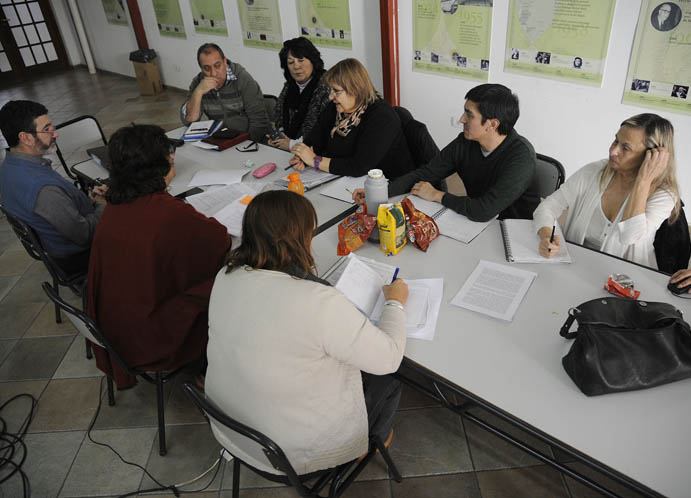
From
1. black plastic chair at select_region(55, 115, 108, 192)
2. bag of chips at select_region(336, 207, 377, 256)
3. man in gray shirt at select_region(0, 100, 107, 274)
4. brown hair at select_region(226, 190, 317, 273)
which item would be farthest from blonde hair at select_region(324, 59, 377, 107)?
black plastic chair at select_region(55, 115, 108, 192)

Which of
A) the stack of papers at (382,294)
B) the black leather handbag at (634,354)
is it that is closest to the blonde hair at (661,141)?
the black leather handbag at (634,354)

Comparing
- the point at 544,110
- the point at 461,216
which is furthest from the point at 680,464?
the point at 544,110

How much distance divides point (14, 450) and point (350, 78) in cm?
245

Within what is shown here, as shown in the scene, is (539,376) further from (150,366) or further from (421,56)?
(421,56)

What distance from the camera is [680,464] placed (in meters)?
1.13

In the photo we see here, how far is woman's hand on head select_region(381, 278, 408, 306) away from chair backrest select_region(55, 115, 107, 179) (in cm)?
269

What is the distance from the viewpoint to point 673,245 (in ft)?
6.23

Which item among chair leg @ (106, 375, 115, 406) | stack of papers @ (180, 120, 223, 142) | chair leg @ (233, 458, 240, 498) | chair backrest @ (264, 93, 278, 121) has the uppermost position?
chair backrest @ (264, 93, 278, 121)

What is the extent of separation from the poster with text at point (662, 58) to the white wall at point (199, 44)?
6.95ft

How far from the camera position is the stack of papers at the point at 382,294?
1578 millimetres

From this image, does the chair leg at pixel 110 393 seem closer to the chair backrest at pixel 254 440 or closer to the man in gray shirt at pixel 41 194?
the man in gray shirt at pixel 41 194

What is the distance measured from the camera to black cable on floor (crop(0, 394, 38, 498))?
6.89ft

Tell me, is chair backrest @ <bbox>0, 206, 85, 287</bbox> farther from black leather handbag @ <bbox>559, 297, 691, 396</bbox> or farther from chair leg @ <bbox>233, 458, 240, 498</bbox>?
black leather handbag @ <bbox>559, 297, 691, 396</bbox>

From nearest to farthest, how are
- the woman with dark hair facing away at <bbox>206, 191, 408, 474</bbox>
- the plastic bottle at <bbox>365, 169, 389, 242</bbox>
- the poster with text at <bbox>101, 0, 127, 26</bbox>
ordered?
the woman with dark hair facing away at <bbox>206, 191, 408, 474</bbox> → the plastic bottle at <bbox>365, 169, 389, 242</bbox> → the poster with text at <bbox>101, 0, 127, 26</bbox>
